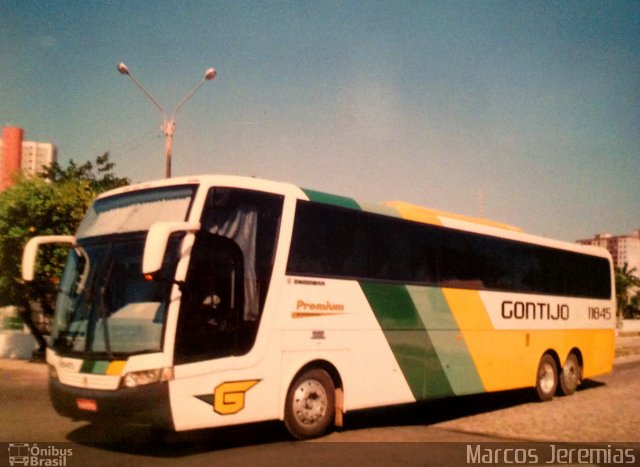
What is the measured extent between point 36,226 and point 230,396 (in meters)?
13.1

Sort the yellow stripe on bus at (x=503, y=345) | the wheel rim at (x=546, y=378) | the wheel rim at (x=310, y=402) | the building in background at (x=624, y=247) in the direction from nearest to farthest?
the wheel rim at (x=310, y=402) < the yellow stripe on bus at (x=503, y=345) < the wheel rim at (x=546, y=378) < the building in background at (x=624, y=247)

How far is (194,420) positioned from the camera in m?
7.26

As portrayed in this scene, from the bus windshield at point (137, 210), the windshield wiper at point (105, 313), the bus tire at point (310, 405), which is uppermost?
the bus windshield at point (137, 210)

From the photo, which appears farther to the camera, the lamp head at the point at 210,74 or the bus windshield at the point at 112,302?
the lamp head at the point at 210,74

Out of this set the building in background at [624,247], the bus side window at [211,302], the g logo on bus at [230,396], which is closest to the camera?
the bus side window at [211,302]

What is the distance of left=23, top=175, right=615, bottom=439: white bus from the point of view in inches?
283

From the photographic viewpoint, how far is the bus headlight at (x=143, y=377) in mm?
6980

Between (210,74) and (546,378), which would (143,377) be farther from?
(210,74)

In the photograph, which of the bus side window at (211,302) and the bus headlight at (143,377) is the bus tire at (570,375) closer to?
the bus side window at (211,302)

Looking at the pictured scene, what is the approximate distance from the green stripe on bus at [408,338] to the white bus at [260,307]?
29mm

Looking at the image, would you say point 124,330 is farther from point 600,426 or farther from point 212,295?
point 600,426

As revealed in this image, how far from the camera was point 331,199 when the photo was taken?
31.1ft

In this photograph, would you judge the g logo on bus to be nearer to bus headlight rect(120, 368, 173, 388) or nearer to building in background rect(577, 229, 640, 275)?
bus headlight rect(120, 368, 173, 388)

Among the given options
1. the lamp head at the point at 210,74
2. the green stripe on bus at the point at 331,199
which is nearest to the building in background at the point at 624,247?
the lamp head at the point at 210,74
